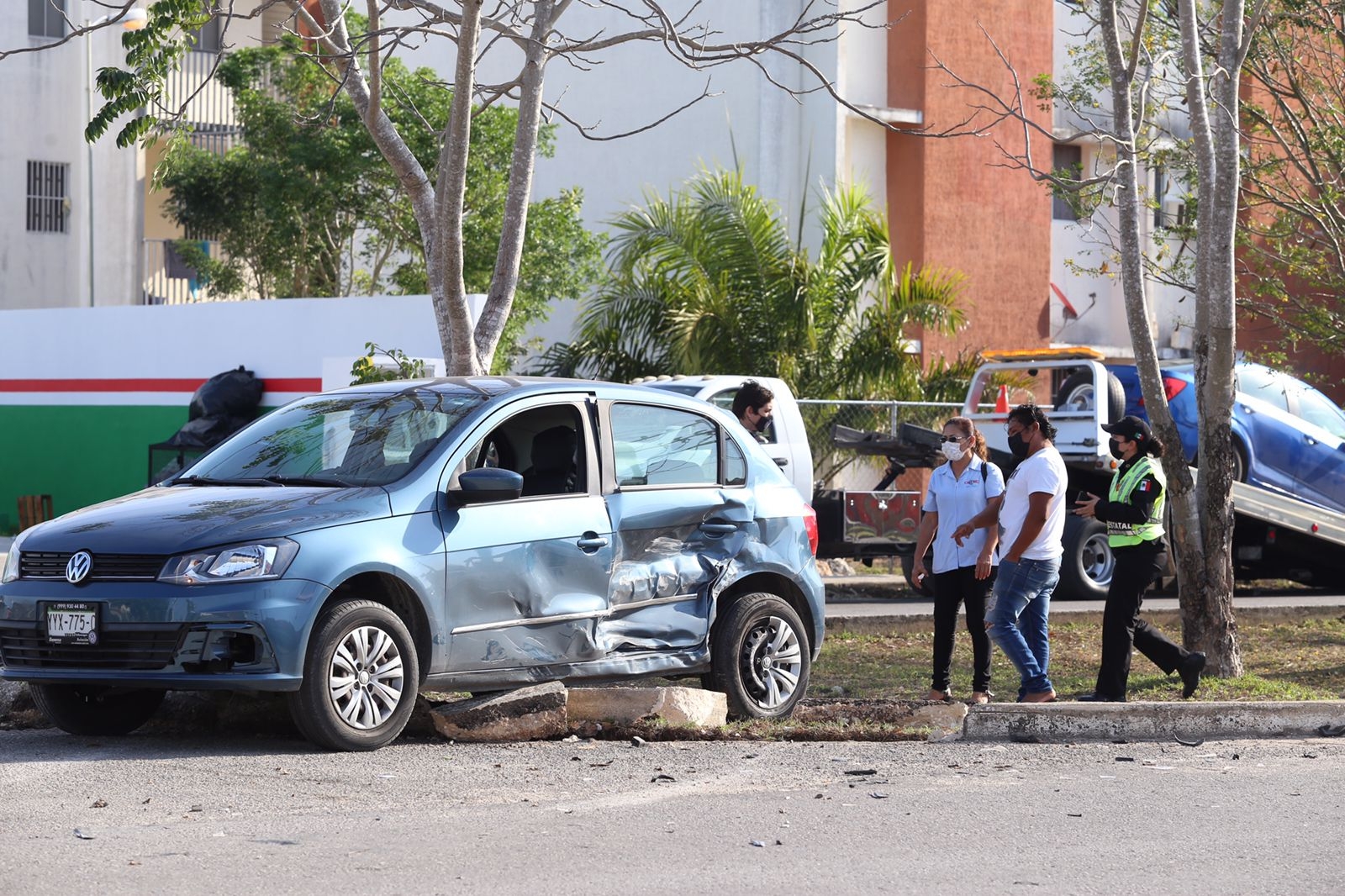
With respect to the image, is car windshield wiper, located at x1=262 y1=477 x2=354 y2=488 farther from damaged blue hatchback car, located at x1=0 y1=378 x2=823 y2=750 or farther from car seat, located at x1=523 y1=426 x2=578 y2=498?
car seat, located at x1=523 y1=426 x2=578 y2=498

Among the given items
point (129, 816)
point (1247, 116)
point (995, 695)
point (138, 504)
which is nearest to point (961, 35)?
point (1247, 116)

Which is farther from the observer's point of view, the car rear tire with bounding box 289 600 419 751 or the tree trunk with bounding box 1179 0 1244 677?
the tree trunk with bounding box 1179 0 1244 677

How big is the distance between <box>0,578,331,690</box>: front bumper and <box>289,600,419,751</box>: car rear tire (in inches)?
4.2

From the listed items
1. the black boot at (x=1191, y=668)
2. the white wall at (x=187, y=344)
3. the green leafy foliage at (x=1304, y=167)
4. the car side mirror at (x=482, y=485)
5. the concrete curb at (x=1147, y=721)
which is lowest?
the concrete curb at (x=1147, y=721)

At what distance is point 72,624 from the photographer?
761 cm

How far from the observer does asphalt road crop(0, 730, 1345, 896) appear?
226 inches

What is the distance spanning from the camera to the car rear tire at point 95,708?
8250mm

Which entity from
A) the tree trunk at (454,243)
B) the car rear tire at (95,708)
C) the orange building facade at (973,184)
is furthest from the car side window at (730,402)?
the orange building facade at (973,184)

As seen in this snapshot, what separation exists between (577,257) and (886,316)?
5204mm

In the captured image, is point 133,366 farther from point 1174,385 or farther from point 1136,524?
point 1136,524

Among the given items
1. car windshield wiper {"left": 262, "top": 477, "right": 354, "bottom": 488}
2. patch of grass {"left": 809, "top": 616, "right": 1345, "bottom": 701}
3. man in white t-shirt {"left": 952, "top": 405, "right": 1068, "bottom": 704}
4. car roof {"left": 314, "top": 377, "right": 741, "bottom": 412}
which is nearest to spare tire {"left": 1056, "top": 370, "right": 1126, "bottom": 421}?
patch of grass {"left": 809, "top": 616, "right": 1345, "bottom": 701}

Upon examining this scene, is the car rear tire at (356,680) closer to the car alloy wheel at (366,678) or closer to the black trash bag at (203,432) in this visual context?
the car alloy wheel at (366,678)

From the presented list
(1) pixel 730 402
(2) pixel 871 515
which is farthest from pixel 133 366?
(2) pixel 871 515

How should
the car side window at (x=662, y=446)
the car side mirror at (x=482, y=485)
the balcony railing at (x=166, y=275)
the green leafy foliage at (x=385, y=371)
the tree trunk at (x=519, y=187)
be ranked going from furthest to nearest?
1. the balcony railing at (x=166, y=275)
2. the green leafy foliage at (x=385, y=371)
3. the tree trunk at (x=519, y=187)
4. the car side window at (x=662, y=446)
5. the car side mirror at (x=482, y=485)
